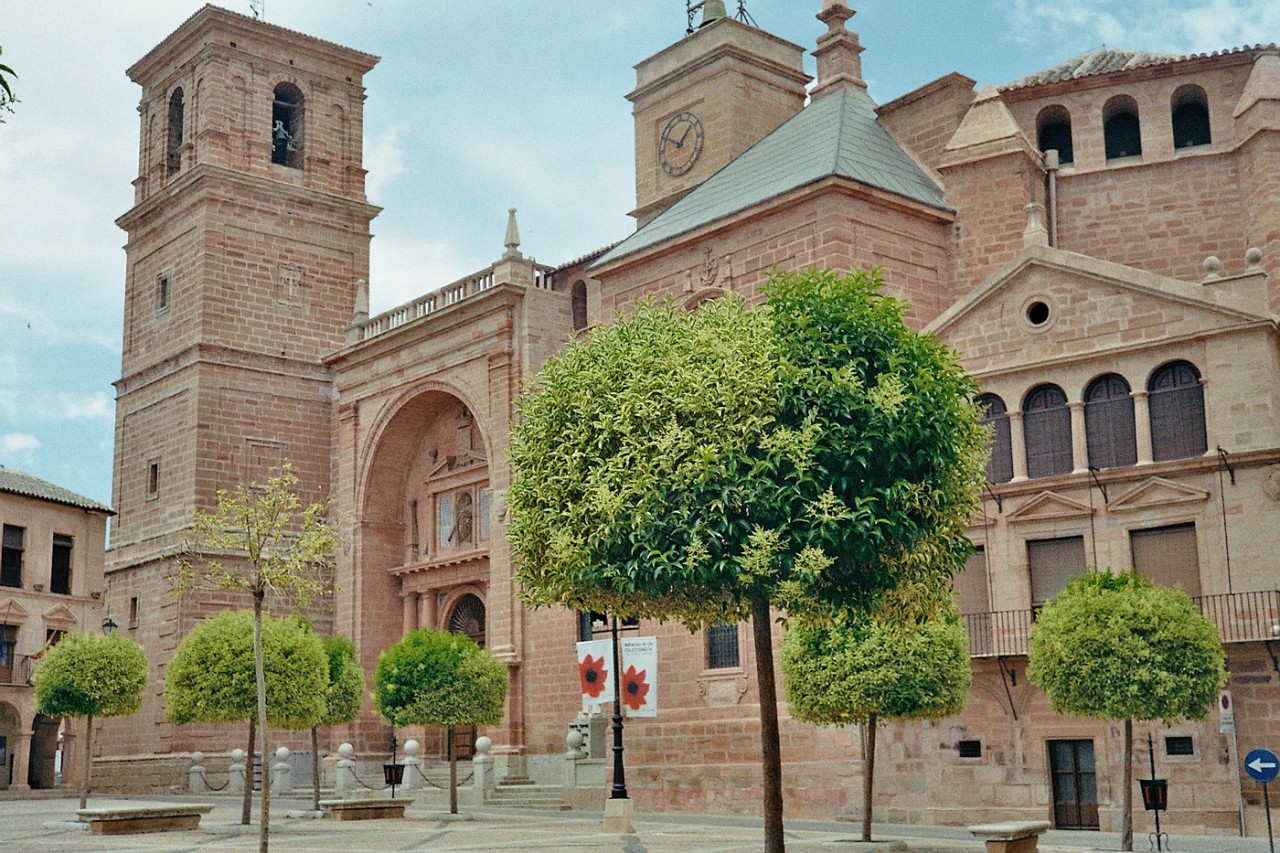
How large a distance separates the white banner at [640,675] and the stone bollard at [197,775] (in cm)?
1469

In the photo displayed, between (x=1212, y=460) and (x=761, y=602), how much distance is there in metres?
9.49

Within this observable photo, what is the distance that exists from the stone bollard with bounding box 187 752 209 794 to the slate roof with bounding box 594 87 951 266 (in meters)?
16.2

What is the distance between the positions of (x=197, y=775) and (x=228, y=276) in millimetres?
12868

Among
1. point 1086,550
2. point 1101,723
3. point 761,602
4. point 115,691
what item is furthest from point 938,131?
point 115,691

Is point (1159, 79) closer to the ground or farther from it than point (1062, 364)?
farther from it

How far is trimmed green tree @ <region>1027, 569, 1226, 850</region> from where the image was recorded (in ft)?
63.3

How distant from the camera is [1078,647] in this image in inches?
780

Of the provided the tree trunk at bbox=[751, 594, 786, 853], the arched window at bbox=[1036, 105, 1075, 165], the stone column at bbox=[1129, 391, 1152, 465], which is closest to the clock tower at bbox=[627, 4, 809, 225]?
the arched window at bbox=[1036, 105, 1075, 165]

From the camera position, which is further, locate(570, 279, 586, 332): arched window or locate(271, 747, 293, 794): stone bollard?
locate(570, 279, 586, 332): arched window

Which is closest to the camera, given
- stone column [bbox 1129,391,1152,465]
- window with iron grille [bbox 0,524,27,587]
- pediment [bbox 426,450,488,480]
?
stone column [bbox 1129,391,1152,465]

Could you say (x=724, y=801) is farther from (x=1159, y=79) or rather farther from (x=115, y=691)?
(x=1159, y=79)

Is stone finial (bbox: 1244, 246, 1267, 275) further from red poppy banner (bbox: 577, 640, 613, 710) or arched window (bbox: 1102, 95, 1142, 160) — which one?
red poppy banner (bbox: 577, 640, 613, 710)

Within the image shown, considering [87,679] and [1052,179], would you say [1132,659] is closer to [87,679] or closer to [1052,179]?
[1052,179]

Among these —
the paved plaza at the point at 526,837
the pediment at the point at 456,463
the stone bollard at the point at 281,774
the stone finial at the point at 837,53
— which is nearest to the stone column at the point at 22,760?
the stone bollard at the point at 281,774
